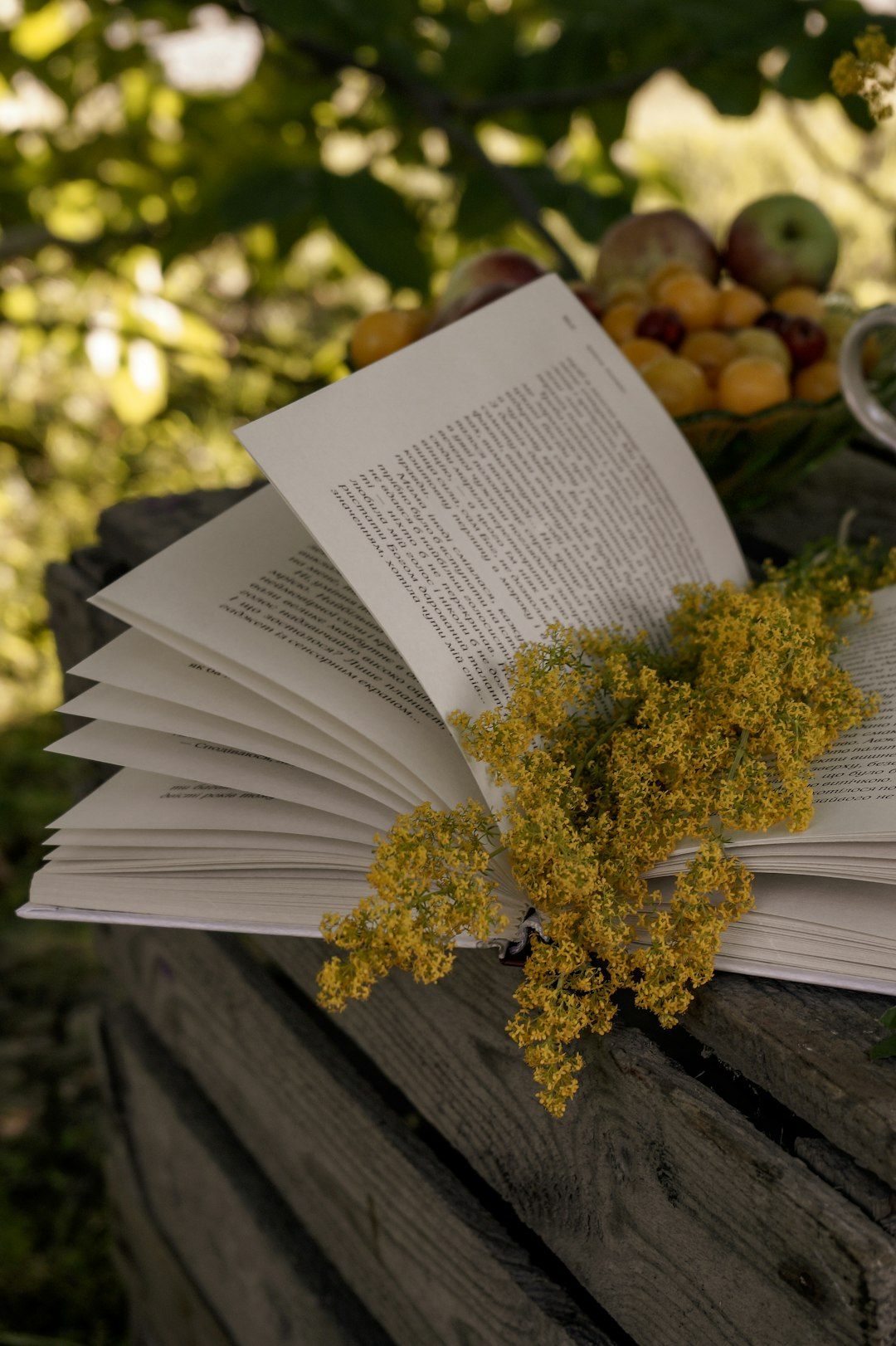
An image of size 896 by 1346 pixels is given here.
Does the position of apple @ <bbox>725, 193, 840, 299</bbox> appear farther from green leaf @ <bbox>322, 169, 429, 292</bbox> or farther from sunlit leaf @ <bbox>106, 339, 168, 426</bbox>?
sunlit leaf @ <bbox>106, 339, 168, 426</bbox>

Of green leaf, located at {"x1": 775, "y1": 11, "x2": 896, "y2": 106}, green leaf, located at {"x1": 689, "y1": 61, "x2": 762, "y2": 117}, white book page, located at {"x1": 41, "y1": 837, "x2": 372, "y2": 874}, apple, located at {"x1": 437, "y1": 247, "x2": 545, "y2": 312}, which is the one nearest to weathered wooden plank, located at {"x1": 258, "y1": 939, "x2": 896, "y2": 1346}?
white book page, located at {"x1": 41, "y1": 837, "x2": 372, "y2": 874}

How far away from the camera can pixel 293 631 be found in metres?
0.71

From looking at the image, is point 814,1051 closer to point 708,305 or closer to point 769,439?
point 769,439

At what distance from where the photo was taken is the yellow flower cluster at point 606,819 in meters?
0.56

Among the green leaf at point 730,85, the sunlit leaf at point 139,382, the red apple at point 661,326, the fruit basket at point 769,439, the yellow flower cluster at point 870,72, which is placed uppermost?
the sunlit leaf at point 139,382

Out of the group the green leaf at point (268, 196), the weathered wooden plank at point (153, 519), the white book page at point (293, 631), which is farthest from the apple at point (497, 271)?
the white book page at point (293, 631)

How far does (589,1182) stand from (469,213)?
156 centimetres

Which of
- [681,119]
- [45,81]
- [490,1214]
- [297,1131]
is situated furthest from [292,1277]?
[681,119]

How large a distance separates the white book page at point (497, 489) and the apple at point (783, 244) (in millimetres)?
546

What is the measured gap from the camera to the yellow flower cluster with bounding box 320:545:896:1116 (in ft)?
1.84

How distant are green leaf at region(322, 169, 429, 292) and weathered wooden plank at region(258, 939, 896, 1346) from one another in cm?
118

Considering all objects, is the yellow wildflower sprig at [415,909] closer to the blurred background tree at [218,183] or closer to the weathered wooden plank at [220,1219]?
the weathered wooden plank at [220,1219]

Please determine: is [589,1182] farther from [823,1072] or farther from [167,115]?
[167,115]

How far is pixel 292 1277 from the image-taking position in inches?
39.7
